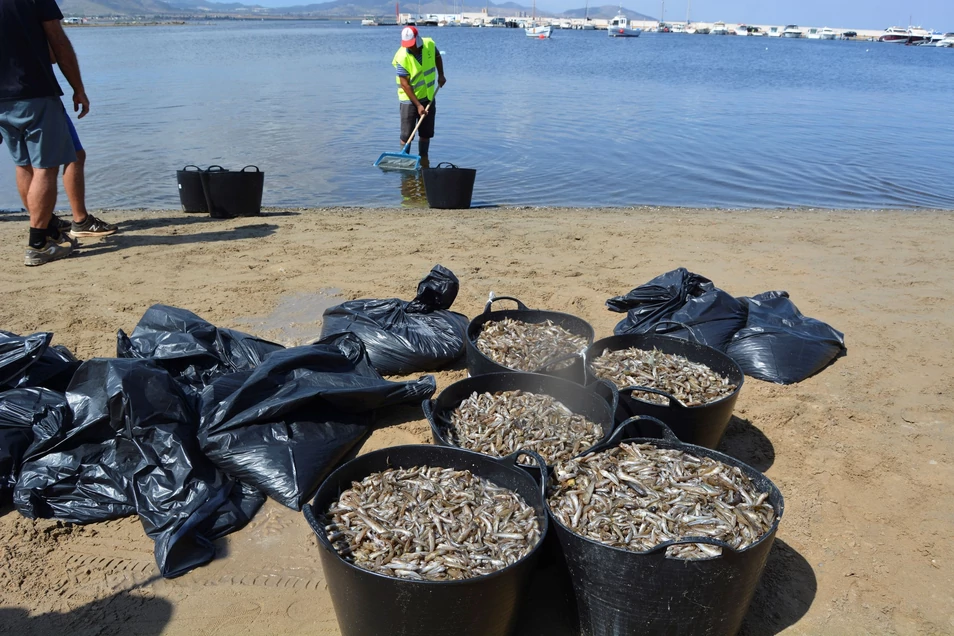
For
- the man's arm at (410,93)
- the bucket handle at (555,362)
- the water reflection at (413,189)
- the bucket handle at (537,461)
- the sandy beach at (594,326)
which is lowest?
the water reflection at (413,189)

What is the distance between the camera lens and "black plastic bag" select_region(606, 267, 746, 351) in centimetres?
451

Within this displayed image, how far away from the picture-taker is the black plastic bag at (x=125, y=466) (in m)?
3.03

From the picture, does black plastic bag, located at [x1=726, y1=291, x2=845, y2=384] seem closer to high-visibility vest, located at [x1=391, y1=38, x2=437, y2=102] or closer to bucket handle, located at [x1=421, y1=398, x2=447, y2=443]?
bucket handle, located at [x1=421, y1=398, x2=447, y2=443]

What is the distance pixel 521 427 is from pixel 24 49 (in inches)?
220

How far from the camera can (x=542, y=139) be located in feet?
50.9

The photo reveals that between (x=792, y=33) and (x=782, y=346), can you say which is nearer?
(x=782, y=346)

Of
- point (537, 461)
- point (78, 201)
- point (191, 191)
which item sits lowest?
point (191, 191)

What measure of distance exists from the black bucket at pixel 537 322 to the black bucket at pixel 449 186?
5.09m

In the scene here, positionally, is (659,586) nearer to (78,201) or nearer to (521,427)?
(521,427)

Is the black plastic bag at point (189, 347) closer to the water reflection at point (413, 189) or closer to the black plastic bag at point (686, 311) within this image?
the black plastic bag at point (686, 311)

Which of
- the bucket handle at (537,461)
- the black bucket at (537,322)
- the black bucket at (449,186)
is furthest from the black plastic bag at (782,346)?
the black bucket at (449,186)

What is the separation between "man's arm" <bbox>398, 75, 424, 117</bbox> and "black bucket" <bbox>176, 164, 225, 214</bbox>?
3.44 m

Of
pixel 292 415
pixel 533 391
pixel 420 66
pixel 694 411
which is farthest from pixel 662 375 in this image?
pixel 420 66

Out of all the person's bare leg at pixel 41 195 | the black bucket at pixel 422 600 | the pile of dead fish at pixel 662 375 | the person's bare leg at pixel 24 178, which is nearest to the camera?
the black bucket at pixel 422 600
